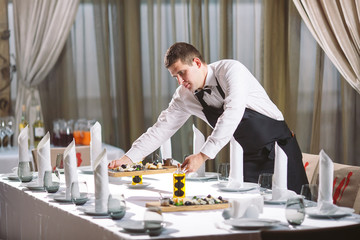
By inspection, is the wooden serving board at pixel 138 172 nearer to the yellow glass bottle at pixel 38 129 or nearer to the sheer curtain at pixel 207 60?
the yellow glass bottle at pixel 38 129

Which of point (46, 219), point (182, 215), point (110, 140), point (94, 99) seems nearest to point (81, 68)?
point (94, 99)

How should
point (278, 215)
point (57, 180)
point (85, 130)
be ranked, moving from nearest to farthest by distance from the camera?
point (278, 215)
point (57, 180)
point (85, 130)

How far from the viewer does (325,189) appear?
248 centimetres

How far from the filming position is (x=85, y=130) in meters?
5.38

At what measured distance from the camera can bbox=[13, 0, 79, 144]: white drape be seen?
19.0 ft

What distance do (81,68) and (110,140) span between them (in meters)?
0.70

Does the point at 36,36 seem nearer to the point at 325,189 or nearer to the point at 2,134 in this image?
the point at 2,134

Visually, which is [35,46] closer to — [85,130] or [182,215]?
[85,130]

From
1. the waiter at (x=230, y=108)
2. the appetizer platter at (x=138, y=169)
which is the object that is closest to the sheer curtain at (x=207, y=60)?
the waiter at (x=230, y=108)

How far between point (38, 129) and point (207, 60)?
62.4 inches

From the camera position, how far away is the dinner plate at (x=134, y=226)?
2207 millimetres

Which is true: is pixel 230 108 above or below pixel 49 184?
above

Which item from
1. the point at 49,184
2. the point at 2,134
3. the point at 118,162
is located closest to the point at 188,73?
the point at 118,162

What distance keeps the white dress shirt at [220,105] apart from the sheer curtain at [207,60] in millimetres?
2132
